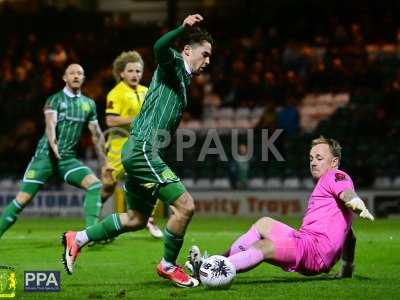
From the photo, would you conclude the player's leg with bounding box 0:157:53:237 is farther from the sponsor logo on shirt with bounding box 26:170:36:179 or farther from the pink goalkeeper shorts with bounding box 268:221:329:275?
the pink goalkeeper shorts with bounding box 268:221:329:275

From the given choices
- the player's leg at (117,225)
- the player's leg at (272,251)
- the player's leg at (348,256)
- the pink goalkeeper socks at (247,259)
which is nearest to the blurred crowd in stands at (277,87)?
the player's leg at (348,256)

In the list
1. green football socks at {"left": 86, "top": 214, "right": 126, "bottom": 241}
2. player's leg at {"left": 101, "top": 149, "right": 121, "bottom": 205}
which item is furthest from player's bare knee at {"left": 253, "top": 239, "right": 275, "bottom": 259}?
player's leg at {"left": 101, "top": 149, "right": 121, "bottom": 205}

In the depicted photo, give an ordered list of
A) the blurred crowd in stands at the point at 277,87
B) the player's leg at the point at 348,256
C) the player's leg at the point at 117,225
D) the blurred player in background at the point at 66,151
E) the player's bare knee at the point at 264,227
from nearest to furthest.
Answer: the player's bare knee at the point at 264,227, the player's leg at the point at 348,256, the player's leg at the point at 117,225, the blurred player in background at the point at 66,151, the blurred crowd in stands at the point at 277,87

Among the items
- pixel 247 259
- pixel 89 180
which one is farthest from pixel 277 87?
pixel 247 259

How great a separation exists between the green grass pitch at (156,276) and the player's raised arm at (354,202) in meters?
0.60

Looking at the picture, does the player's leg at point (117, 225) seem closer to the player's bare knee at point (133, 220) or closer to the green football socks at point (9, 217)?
the player's bare knee at point (133, 220)

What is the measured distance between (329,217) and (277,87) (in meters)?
13.6

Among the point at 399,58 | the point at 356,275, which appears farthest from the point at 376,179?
the point at 356,275

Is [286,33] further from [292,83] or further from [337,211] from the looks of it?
[337,211]

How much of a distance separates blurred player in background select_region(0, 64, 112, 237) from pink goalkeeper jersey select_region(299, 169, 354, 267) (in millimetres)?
4224

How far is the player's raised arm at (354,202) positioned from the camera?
7.22m

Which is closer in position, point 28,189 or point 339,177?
point 339,177

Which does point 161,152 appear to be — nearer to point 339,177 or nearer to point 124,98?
point 339,177

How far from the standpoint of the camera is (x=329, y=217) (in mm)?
7766
